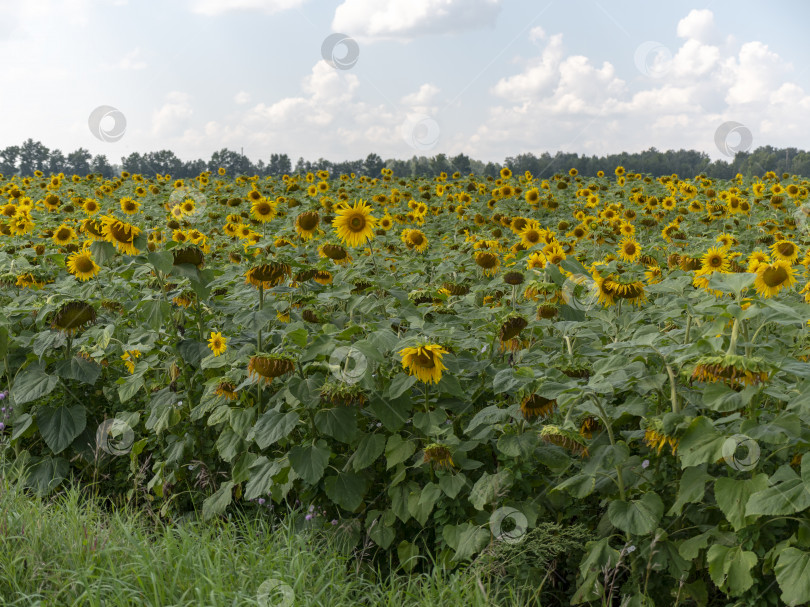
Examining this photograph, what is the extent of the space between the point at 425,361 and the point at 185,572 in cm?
132

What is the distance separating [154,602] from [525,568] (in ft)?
4.76

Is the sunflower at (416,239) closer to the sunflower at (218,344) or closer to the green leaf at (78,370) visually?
the sunflower at (218,344)

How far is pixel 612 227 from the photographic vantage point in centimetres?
736

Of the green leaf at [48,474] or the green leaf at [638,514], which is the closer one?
the green leaf at [638,514]

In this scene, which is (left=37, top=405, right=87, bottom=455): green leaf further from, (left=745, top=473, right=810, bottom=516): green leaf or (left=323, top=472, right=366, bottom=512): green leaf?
(left=745, top=473, right=810, bottom=516): green leaf

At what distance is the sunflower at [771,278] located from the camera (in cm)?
340

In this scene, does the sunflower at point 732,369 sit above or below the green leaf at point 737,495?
above

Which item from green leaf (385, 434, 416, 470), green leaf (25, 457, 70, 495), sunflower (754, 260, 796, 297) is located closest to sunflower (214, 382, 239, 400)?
green leaf (385, 434, 416, 470)

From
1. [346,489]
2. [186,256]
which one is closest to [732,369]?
[346,489]

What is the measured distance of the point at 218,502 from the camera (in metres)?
3.34

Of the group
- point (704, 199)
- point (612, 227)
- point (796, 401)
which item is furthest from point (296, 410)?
point (704, 199)

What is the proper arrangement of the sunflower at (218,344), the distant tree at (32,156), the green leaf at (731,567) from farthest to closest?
the distant tree at (32,156) → the sunflower at (218,344) → the green leaf at (731,567)

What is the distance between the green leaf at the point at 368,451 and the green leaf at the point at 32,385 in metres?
1.97

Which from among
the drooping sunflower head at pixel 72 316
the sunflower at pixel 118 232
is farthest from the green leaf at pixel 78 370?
the sunflower at pixel 118 232
